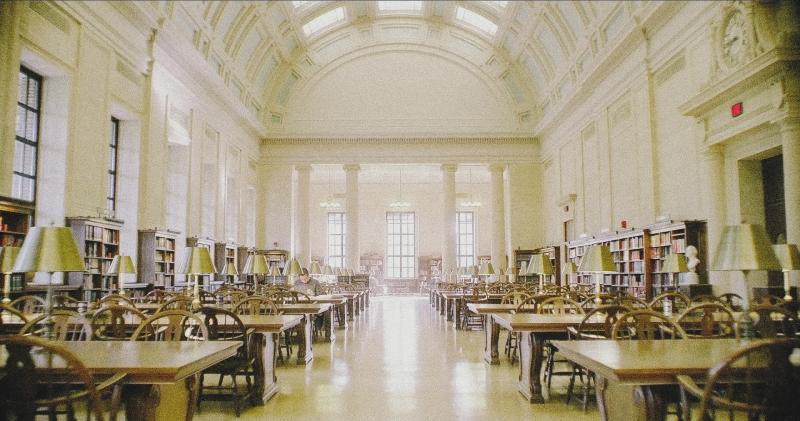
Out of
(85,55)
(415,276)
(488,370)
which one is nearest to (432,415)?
(488,370)

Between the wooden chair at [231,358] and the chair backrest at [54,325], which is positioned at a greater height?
the chair backrest at [54,325]

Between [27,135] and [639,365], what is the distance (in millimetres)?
9443

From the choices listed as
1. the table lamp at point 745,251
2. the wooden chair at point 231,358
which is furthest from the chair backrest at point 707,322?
the wooden chair at point 231,358

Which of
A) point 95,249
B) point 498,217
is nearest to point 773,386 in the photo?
point 95,249

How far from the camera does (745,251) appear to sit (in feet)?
9.01

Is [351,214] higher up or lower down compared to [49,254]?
higher up

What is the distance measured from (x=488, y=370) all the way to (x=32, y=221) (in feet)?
22.1

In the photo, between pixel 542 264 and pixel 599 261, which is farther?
pixel 542 264

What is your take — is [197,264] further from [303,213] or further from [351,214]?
[351,214]

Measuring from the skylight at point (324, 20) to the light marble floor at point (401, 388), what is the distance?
13266 mm

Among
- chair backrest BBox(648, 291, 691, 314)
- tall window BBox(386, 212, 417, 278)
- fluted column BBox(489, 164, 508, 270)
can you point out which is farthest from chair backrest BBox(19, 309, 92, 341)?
tall window BBox(386, 212, 417, 278)

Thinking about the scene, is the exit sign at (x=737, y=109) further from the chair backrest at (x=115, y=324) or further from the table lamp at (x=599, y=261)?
the chair backrest at (x=115, y=324)

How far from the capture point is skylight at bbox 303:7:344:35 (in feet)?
61.6

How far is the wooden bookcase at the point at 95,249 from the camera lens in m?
8.84
